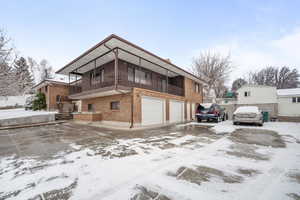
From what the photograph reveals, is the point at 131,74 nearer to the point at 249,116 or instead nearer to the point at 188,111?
the point at 188,111

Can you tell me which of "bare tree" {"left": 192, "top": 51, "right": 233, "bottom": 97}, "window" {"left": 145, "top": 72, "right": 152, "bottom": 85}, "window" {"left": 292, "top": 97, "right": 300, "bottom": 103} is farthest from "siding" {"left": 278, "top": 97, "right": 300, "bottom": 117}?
"window" {"left": 145, "top": 72, "right": 152, "bottom": 85}

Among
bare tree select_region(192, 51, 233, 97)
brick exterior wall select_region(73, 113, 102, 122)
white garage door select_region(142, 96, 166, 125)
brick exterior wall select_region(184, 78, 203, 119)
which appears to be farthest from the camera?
bare tree select_region(192, 51, 233, 97)

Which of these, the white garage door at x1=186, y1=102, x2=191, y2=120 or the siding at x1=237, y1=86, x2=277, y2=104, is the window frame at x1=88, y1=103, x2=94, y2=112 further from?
the siding at x1=237, y1=86, x2=277, y2=104

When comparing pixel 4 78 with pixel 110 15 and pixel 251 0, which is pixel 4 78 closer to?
pixel 110 15

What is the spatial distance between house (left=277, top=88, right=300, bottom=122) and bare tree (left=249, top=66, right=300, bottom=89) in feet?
56.3

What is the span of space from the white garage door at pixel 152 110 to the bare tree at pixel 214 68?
14.9 meters

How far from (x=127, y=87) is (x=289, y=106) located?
903 inches

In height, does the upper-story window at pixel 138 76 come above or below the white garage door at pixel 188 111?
above

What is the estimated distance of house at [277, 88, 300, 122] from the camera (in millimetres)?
16812

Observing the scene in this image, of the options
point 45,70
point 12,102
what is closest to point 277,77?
point 12,102

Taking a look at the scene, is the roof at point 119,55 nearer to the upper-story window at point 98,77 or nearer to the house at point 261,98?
the upper-story window at point 98,77

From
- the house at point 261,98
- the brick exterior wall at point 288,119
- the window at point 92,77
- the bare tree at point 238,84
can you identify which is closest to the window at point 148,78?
the window at point 92,77

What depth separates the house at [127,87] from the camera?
8.68 metres

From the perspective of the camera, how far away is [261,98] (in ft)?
57.0
